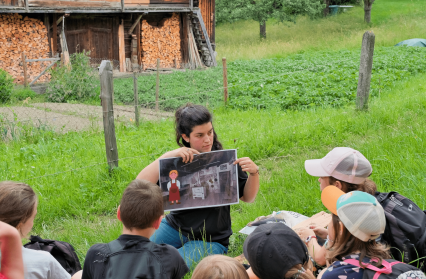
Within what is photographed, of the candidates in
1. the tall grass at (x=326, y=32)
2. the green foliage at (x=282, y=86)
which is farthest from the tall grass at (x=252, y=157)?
the tall grass at (x=326, y=32)

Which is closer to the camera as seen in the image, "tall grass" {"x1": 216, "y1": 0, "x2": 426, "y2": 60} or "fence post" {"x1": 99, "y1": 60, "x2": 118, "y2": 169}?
"fence post" {"x1": 99, "y1": 60, "x2": 118, "y2": 169}

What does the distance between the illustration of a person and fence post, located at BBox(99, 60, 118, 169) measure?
2.23m

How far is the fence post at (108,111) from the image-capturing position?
502cm

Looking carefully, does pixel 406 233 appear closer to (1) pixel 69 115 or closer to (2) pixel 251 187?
(2) pixel 251 187

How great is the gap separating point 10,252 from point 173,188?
1410 millimetres

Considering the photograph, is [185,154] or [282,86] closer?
[185,154]

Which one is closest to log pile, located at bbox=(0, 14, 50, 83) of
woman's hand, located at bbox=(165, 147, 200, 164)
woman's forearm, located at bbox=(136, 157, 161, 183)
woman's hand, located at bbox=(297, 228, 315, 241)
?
woman's forearm, located at bbox=(136, 157, 161, 183)

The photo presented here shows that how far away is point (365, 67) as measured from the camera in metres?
6.60

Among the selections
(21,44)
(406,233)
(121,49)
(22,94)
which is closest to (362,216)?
(406,233)

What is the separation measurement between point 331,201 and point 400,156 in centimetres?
263

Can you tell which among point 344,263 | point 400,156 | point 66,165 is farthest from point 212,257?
point 66,165

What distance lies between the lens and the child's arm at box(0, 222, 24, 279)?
1.73 m

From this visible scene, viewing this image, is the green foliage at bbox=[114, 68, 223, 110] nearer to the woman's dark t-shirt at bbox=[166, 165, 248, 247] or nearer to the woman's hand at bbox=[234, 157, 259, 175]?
the woman's dark t-shirt at bbox=[166, 165, 248, 247]

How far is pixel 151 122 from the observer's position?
8.74 metres
